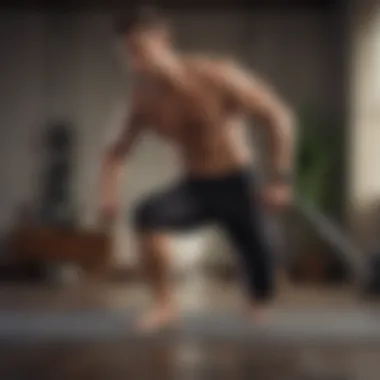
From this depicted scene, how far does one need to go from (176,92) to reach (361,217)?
0.93 metres

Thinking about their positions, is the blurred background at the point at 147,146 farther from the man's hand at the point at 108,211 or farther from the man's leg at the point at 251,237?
the man's leg at the point at 251,237

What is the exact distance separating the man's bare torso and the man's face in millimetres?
57

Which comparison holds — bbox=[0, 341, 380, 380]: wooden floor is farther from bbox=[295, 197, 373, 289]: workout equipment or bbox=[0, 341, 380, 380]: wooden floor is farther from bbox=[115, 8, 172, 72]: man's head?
bbox=[115, 8, 172, 72]: man's head

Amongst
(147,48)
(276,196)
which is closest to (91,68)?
(147,48)

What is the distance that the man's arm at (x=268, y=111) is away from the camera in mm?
3148

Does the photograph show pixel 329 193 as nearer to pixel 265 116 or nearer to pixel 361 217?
pixel 361 217

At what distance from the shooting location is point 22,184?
12.1 ft

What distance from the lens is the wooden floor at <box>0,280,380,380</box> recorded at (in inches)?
101

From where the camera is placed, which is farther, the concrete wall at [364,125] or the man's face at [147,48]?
the concrete wall at [364,125]

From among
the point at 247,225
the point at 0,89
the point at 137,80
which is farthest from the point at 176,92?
the point at 0,89

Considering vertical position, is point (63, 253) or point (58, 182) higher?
point (58, 182)

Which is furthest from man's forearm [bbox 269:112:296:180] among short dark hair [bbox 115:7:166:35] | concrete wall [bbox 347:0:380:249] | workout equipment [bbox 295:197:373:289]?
short dark hair [bbox 115:7:166:35]

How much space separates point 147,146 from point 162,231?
345 mm

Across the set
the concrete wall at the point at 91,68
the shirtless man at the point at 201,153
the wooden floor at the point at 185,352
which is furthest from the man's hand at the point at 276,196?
the concrete wall at the point at 91,68
